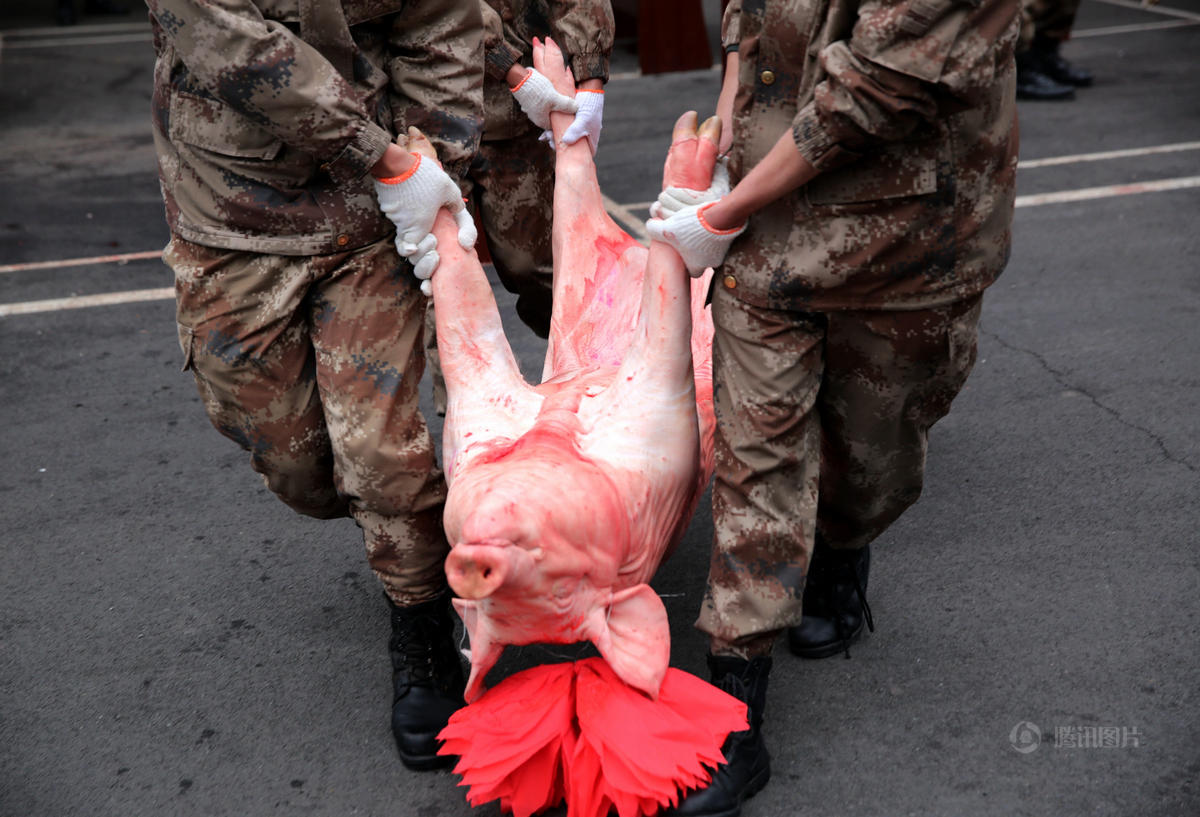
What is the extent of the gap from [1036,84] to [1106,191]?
2.43 metres

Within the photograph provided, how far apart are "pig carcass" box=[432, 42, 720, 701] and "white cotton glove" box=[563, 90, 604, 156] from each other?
4.6 inches

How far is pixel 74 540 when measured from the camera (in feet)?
12.4

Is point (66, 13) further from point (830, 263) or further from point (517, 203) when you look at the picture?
point (830, 263)

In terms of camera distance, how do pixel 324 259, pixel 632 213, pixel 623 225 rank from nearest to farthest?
pixel 324 259 → pixel 623 225 → pixel 632 213

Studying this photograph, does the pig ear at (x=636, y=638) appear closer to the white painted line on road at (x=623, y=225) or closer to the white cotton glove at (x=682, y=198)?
the white cotton glove at (x=682, y=198)

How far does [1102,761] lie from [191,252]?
8.17ft

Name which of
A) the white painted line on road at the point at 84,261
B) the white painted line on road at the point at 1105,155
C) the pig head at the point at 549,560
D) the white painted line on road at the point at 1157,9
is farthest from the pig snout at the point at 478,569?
the white painted line on road at the point at 1157,9

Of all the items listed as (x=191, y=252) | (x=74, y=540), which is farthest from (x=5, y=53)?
(x=191, y=252)

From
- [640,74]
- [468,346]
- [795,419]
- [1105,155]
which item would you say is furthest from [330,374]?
[640,74]

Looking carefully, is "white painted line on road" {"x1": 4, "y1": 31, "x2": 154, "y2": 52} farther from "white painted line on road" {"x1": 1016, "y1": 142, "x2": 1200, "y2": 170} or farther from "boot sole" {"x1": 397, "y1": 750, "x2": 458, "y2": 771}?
"boot sole" {"x1": 397, "y1": 750, "x2": 458, "y2": 771}

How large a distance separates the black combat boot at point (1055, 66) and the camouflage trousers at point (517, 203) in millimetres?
6374

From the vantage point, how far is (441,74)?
9.45 feet

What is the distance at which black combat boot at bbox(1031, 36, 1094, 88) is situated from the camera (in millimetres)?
8844

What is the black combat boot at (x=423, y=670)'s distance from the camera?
283 cm
